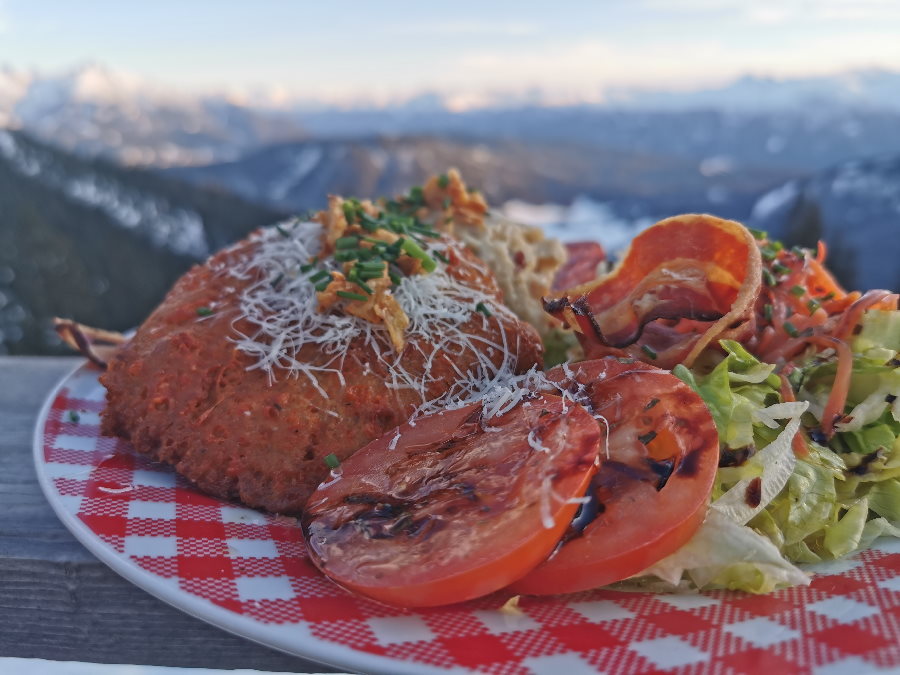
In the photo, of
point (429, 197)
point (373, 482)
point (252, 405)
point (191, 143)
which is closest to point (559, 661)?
point (373, 482)

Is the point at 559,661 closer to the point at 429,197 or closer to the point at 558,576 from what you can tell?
the point at 558,576

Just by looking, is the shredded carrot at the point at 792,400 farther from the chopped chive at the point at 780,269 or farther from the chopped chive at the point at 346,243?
the chopped chive at the point at 346,243

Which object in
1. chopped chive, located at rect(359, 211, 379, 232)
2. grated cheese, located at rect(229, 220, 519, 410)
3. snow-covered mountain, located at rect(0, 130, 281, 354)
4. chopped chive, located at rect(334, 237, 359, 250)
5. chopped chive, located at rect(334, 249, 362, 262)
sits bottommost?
snow-covered mountain, located at rect(0, 130, 281, 354)

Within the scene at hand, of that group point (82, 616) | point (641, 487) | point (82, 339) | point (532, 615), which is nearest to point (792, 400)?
point (641, 487)

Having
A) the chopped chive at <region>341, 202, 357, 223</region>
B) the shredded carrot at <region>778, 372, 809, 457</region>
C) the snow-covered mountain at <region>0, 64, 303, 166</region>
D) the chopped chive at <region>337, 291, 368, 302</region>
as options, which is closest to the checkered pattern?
the shredded carrot at <region>778, 372, 809, 457</region>

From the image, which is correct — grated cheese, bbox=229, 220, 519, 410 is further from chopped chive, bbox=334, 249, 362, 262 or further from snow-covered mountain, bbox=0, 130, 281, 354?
snow-covered mountain, bbox=0, 130, 281, 354

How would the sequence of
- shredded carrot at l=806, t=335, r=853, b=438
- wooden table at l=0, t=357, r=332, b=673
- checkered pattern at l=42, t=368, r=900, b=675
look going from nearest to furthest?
checkered pattern at l=42, t=368, r=900, b=675 → wooden table at l=0, t=357, r=332, b=673 → shredded carrot at l=806, t=335, r=853, b=438

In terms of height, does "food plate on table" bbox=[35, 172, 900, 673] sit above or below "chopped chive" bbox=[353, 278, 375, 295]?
below
